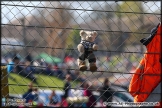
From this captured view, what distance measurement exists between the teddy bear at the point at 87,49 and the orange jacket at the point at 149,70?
0.42m

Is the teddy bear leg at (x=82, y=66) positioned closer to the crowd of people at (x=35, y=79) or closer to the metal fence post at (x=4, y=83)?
the crowd of people at (x=35, y=79)

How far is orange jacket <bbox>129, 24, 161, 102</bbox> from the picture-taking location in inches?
164

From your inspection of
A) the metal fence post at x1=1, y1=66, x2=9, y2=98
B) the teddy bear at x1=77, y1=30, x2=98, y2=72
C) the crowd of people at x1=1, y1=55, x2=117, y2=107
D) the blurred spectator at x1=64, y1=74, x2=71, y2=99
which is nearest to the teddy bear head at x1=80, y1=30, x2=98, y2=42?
the teddy bear at x1=77, y1=30, x2=98, y2=72

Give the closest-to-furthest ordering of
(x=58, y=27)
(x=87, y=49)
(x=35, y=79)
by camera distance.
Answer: (x=58, y=27), (x=87, y=49), (x=35, y=79)

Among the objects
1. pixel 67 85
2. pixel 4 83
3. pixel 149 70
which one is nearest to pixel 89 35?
pixel 149 70

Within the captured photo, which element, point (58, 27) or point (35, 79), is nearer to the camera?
point (58, 27)

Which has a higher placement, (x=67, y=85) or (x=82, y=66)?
(x=82, y=66)

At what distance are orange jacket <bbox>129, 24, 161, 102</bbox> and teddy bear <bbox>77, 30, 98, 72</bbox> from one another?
0.42 metres

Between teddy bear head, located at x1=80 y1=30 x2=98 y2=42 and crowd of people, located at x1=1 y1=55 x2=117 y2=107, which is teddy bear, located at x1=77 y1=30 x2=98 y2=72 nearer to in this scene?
teddy bear head, located at x1=80 y1=30 x2=98 y2=42

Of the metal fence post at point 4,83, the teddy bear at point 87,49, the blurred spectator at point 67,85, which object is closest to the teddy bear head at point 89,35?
the teddy bear at point 87,49

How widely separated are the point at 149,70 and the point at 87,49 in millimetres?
613

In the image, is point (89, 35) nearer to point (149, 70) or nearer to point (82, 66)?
point (82, 66)

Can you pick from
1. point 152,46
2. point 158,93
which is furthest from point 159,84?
point 152,46

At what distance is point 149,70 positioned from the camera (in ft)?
13.7
